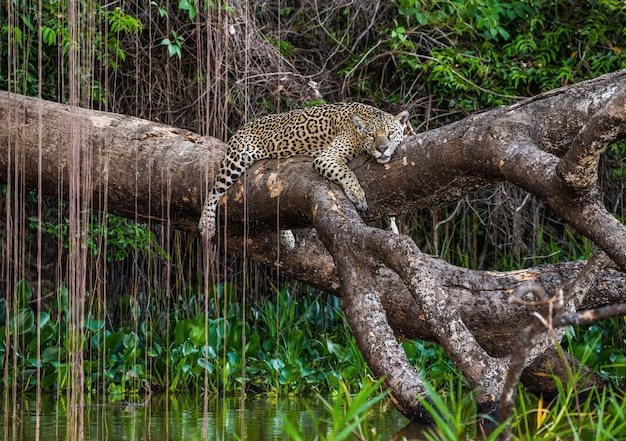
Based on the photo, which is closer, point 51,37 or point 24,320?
point 51,37

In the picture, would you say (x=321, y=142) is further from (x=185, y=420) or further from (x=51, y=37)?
(x=51, y=37)

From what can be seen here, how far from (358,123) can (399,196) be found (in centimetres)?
69

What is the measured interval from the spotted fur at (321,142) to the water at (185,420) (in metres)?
1.11

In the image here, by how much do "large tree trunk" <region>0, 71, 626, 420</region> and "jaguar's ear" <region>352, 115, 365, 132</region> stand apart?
302 millimetres

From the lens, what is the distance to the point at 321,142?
5.93 m

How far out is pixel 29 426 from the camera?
516 centimetres

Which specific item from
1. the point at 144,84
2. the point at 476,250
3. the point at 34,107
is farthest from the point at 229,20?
the point at 476,250

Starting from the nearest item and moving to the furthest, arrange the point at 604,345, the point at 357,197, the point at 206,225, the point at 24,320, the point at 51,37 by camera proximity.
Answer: the point at 357,197 → the point at 206,225 → the point at 51,37 → the point at 24,320 → the point at 604,345

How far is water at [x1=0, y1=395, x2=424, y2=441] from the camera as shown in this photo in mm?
4766

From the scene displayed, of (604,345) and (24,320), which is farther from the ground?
(24,320)

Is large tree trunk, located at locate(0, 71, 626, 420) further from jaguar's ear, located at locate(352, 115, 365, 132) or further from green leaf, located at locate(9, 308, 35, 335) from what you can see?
green leaf, located at locate(9, 308, 35, 335)

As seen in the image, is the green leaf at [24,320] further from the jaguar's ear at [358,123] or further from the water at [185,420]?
the jaguar's ear at [358,123]

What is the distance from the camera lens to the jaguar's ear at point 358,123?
565 centimetres

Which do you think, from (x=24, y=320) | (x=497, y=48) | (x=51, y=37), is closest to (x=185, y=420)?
(x=24, y=320)
